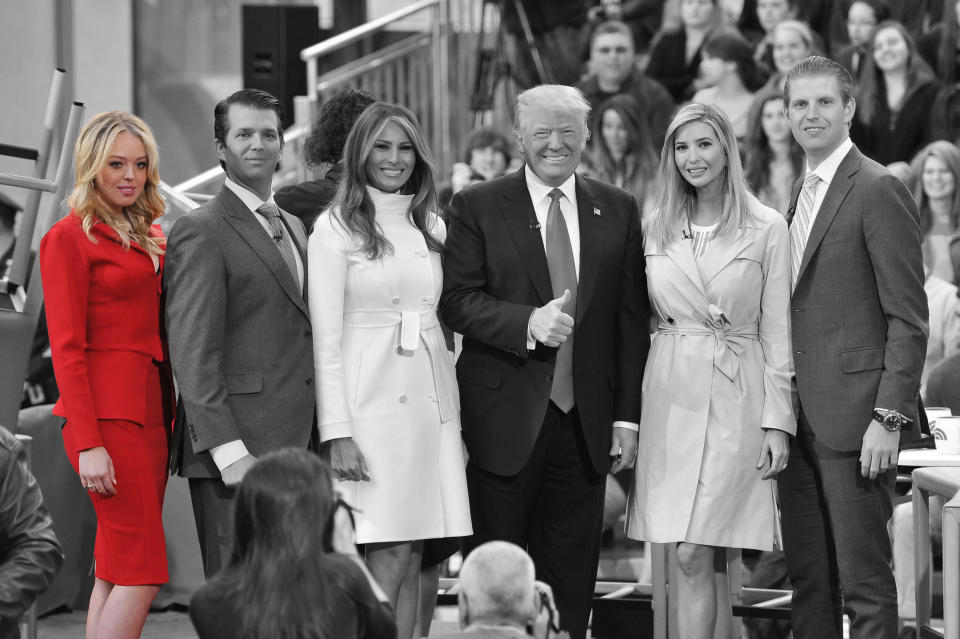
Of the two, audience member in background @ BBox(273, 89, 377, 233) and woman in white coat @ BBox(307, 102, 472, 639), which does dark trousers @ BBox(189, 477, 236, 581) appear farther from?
audience member in background @ BBox(273, 89, 377, 233)

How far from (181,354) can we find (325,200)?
2.70ft

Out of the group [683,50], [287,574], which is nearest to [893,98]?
[683,50]

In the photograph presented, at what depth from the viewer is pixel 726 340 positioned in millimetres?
3596

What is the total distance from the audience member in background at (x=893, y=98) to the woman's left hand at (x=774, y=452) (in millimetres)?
4104

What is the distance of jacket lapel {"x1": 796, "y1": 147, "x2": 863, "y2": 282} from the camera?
3.47 metres

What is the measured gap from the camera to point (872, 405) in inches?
134

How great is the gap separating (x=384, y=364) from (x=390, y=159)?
558 millimetres

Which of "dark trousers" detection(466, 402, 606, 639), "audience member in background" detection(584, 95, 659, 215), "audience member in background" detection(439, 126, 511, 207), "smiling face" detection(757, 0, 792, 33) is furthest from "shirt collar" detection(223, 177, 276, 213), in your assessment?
"smiling face" detection(757, 0, 792, 33)

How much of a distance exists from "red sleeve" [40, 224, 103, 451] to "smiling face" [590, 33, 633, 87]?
488 centimetres

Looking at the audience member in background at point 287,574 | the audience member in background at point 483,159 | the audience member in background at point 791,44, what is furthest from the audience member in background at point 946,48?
the audience member in background at point 287,574

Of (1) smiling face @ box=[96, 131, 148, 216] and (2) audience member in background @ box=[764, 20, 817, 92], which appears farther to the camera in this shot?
(2) audience member in background @ box=[764, 20, 817, 92]

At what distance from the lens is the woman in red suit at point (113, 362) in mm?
3244

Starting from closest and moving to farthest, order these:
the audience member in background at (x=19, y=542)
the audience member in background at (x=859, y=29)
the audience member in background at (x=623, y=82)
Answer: the audience member in background at (x=19, y=542), the audience member in background at (x=859, y=29), the audience member in background at (x=623, y=82)

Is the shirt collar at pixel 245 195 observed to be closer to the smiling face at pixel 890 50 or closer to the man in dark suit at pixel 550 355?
the man in dark suit at pixel 550 355
